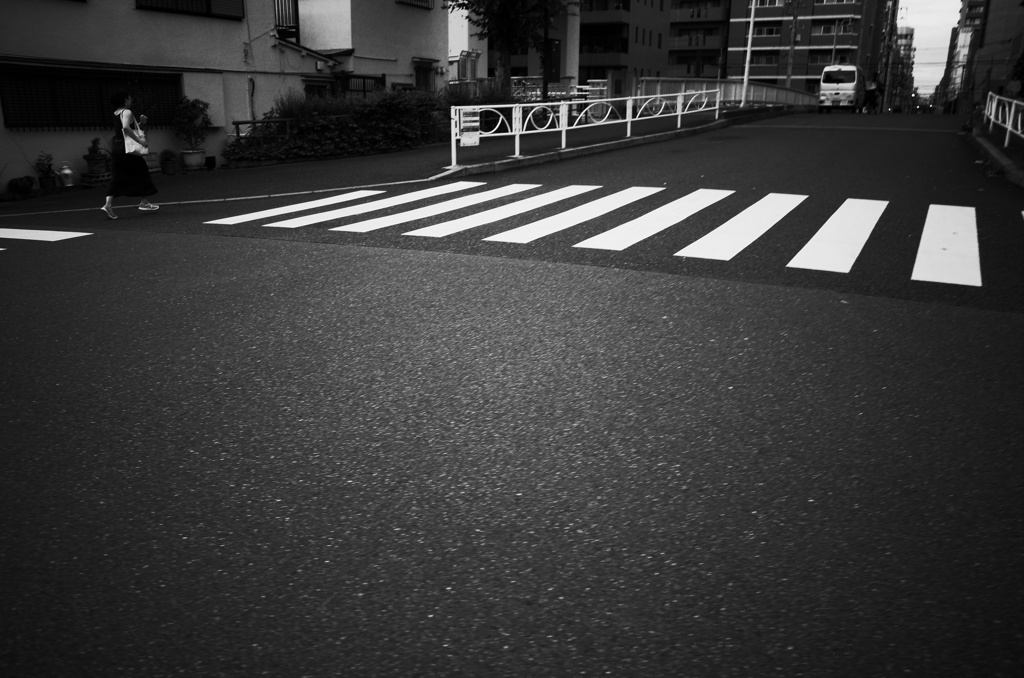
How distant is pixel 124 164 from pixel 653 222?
22.4 ft

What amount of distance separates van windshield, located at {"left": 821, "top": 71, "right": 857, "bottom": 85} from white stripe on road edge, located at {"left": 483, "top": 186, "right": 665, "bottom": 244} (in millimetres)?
39452

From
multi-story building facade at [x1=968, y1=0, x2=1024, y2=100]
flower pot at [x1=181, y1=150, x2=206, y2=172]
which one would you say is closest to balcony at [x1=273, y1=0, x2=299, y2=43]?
flower pot at [x1=181, y1=150, x2=206, y2=172]

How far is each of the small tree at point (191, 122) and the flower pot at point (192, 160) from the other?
30 centimetres

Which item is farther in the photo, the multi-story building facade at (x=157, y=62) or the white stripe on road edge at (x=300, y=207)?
the multi-story building facade at (x=157, y=62)

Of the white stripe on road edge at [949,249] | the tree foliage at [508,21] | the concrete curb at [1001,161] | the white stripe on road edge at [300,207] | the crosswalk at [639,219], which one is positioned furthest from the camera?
the tree foliage at [508,21]

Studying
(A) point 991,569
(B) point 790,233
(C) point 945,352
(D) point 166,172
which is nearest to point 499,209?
(B) point 790,233

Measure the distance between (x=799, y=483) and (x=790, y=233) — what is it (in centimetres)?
574

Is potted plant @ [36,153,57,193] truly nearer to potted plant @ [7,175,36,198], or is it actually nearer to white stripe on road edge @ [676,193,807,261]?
potted plant @ [7,175,36,198]

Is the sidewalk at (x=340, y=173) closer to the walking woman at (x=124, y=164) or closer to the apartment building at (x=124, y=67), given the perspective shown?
the apartment building at (x=124, y=67)

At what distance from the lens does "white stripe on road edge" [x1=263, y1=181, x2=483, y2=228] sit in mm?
9492

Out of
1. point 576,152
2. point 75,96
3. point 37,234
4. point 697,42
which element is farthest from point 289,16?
point 697,42

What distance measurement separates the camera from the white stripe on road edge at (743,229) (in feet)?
24.7

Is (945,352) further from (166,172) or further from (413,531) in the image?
(166,172)

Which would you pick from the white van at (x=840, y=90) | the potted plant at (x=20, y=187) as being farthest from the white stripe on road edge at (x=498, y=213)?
the white van at (x=840, y=90)
